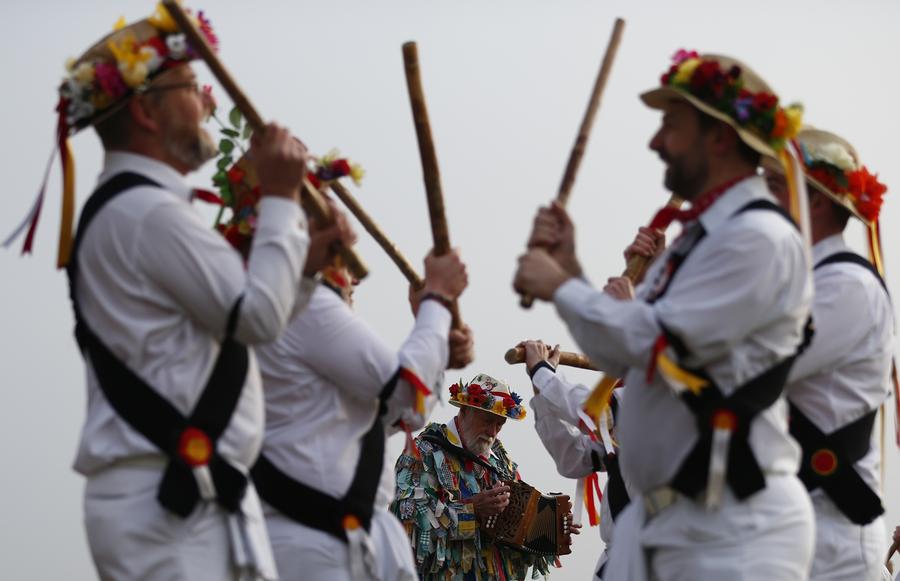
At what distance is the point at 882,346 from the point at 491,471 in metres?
3.84

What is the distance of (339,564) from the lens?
179 inches

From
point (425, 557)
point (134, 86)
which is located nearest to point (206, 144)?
point (134, 86)

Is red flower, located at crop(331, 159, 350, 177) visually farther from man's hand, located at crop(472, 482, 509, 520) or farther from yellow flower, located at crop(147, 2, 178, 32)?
man's hand, located at crop(472, 482, 509, 520)

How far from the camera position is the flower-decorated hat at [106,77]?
396 centimetres

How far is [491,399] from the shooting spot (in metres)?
8.45

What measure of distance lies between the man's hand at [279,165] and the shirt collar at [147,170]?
21 cm

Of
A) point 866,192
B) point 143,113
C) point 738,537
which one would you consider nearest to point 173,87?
point 143,113

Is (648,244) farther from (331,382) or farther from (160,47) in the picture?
(160,47)

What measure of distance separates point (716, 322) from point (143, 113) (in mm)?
1569

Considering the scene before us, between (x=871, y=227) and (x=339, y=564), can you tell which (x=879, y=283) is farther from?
(x=339, y=564)

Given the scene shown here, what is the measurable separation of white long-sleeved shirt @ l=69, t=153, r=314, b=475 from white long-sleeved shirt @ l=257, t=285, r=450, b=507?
2.50 ft

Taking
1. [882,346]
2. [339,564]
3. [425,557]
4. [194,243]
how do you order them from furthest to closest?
[425,557] → [882,346] → [339,564] → [194,243]

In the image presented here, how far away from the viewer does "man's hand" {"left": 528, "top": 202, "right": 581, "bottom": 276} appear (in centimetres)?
404

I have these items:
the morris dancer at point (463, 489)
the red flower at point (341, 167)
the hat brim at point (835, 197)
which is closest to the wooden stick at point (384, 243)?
the red flower at point (341, 167)
